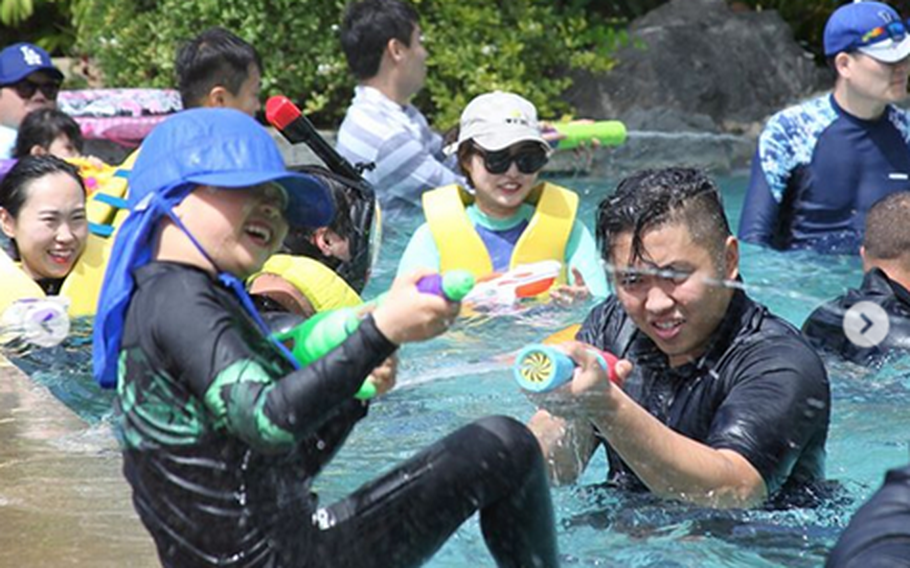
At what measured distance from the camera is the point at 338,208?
18.0ft

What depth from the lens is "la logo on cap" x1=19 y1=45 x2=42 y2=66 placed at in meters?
8.87

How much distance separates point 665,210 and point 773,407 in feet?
1.72

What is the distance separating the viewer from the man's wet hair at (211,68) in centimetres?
743

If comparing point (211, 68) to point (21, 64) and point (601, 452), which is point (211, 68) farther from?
point (601, 452)

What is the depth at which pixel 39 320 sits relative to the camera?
5969 mm

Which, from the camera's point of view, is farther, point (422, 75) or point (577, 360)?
point (422, 75)

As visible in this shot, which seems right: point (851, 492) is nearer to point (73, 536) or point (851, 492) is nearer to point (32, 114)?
point (73, 536)

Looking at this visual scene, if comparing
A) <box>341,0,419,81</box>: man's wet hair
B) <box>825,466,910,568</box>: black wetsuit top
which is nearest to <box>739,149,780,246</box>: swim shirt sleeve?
<box>341,0,419,81</box>: man's wet hair

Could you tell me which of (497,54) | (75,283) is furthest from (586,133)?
(75,283)

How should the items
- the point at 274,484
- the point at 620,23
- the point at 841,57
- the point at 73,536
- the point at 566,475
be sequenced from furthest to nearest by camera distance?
the point at 620,23, the point at 841,57, the point at 566,475, the point at 73,536, the point at 274,484

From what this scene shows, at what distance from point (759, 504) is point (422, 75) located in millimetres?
5623

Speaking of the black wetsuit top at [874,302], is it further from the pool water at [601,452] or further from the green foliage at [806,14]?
the green foliage at [806,14]

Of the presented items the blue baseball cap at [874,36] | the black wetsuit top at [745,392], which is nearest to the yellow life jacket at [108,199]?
the black wetsuit top at [745,392]

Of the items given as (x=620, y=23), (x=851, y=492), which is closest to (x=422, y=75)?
(x=620, y=23)
